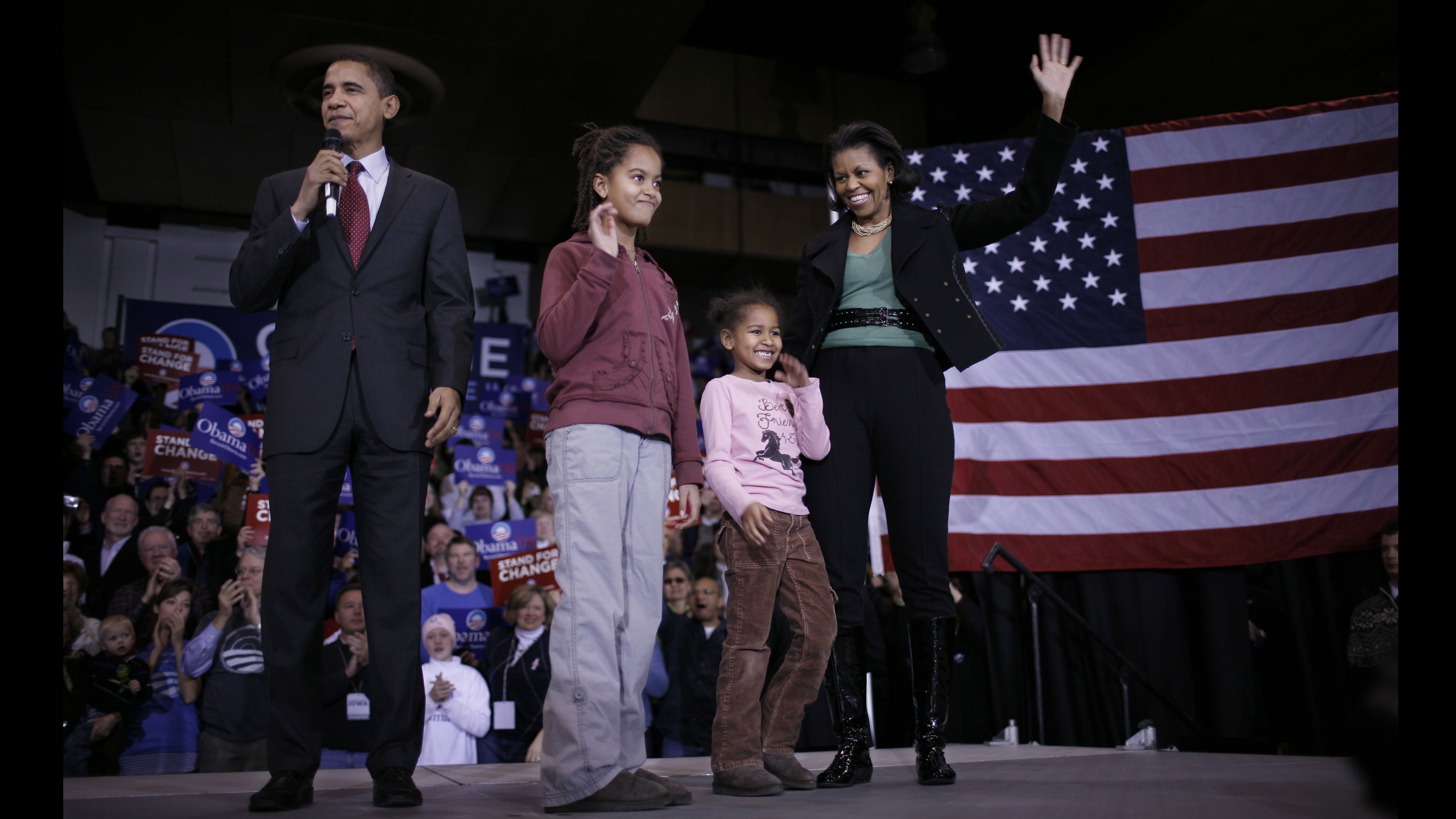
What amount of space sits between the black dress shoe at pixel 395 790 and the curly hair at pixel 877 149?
5.50ft

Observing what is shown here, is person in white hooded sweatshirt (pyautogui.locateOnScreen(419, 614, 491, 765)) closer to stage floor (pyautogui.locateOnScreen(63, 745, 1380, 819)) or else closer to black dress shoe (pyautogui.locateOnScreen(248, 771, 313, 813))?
stage floor (pyautogui.locateOnScreen(63, 745, 1380, 819))

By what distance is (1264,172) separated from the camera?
4.37 m

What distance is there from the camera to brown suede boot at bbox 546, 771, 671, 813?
66.6 inches

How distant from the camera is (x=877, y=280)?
2361mm

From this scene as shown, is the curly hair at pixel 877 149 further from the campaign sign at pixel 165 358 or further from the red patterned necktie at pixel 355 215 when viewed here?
the campaign sign at pixel 165 358

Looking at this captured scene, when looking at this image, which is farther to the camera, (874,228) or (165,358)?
(165,358)

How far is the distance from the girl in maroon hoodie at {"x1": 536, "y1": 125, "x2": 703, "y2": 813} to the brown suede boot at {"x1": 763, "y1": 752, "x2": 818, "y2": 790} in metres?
0.27

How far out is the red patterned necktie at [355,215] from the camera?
2.08m

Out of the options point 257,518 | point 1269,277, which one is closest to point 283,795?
point 257,518

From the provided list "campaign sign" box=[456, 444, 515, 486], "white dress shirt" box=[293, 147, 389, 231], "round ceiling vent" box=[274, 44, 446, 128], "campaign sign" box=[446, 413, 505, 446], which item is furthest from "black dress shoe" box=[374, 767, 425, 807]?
"round ceiling vent" box=[274, 44, 446, 128]

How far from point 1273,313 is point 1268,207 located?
501 mm

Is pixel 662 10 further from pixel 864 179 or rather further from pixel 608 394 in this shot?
pixel 608 394

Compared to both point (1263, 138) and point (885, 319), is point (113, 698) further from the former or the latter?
point (1263, 138)

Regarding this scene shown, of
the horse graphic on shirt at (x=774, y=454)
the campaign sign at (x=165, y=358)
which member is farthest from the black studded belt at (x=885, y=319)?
the campaign sign at (x=165, y=358)
